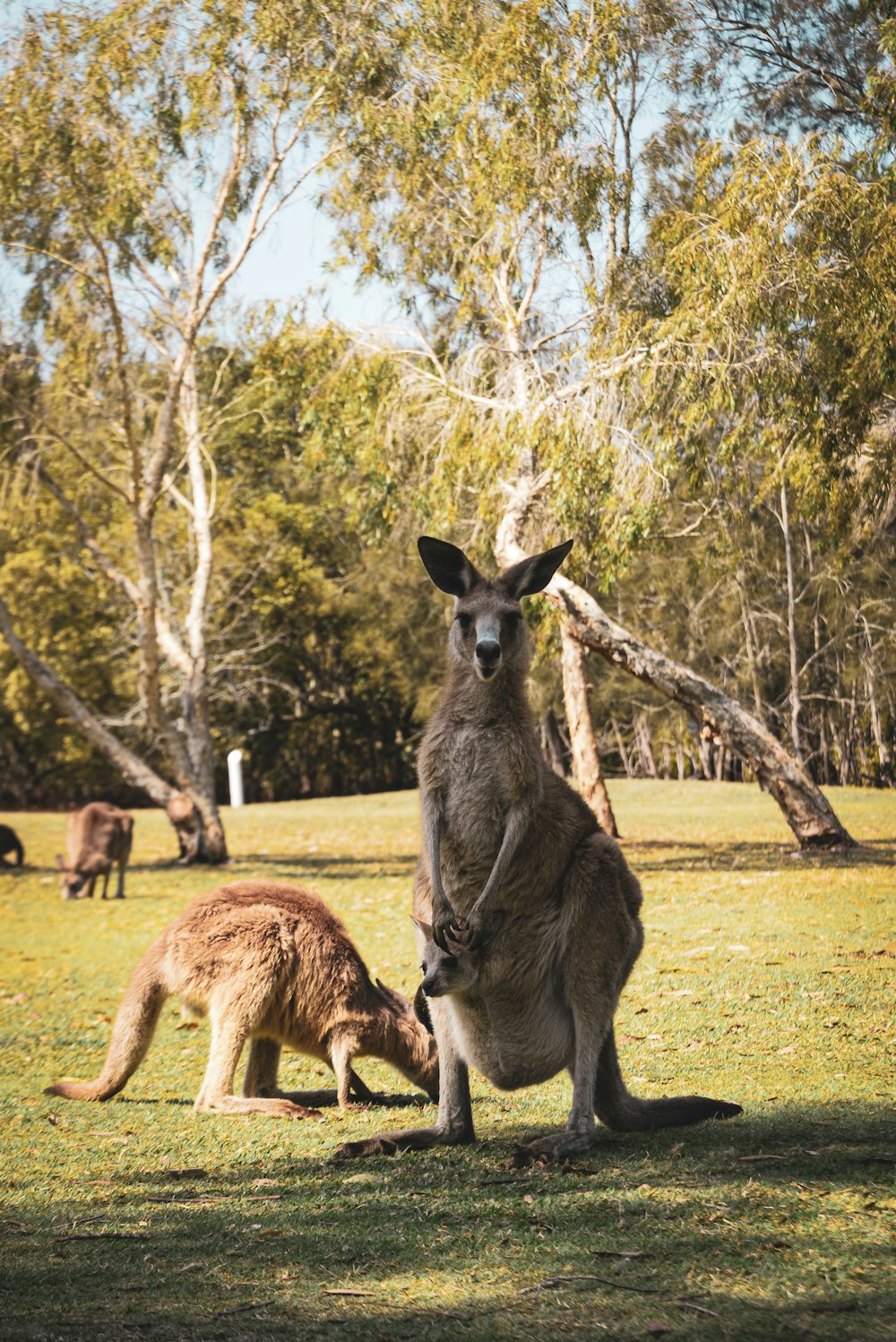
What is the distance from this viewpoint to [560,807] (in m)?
4.04

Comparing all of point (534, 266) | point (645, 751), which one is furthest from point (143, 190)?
point (645, 751)

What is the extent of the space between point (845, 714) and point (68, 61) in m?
14.2

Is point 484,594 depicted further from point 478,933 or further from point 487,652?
point 478,933

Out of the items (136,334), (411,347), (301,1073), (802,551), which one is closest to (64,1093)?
(301,1073)

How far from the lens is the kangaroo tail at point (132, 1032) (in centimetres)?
487

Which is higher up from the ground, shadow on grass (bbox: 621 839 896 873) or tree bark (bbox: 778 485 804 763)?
tree bark (bbox: 778 485 804 763)

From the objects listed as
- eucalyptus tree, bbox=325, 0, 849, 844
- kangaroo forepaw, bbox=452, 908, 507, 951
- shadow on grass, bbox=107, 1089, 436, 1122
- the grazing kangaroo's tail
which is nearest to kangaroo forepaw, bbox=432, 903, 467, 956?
kangaroo forepaw, bbox=452, 908, 507, 951

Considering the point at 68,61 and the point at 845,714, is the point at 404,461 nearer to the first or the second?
the point at 68,61

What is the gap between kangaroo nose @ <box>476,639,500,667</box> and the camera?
3859 mm

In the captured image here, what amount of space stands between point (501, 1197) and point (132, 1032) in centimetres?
206

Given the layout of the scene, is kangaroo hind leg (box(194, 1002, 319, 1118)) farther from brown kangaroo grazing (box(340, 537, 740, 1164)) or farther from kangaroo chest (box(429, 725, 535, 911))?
kangaroo chest (box(429, 725, 535, 911))

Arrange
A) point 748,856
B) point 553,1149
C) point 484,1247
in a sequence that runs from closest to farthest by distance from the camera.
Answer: point 484,1247
point 553,1149
point 748,856

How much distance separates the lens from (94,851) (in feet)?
44.6

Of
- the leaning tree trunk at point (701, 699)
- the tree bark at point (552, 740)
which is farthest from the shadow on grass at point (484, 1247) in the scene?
the tree bark at point (552, 740)
